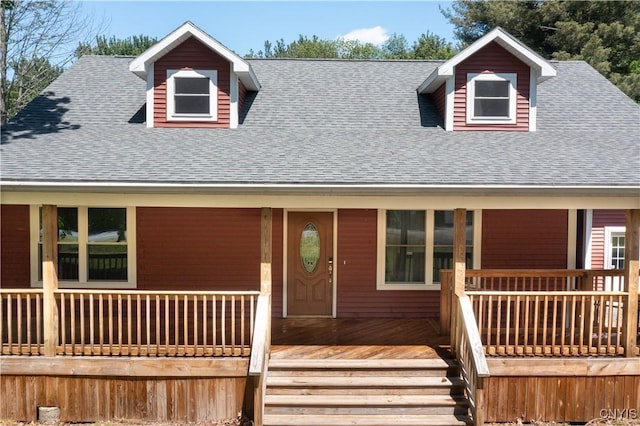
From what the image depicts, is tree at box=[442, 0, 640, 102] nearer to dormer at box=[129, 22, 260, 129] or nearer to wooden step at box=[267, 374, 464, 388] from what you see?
dormer at box=[129, 22, 260, 129]

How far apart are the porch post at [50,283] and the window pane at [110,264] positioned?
2.67 metres

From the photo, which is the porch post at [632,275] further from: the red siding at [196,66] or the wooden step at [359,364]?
the red siding at [196,66]

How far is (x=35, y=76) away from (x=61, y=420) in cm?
1862

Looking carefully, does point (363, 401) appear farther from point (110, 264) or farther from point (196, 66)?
point (196, 66)

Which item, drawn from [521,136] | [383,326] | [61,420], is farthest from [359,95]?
[61,420]

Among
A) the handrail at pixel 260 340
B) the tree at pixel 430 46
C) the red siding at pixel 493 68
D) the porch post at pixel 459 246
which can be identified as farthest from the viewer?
the tree at pixel 430 46

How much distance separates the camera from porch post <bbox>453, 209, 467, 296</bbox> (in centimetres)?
704

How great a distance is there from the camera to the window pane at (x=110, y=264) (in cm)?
958

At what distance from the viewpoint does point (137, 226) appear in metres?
9.59

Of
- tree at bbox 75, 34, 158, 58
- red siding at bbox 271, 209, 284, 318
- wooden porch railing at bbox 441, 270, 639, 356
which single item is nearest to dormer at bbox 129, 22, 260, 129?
red siding at bbox 271, 209, 284, 318

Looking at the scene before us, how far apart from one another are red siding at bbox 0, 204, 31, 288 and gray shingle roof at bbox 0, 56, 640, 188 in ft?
5.81

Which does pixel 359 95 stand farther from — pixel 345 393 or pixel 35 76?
pixel 35 76

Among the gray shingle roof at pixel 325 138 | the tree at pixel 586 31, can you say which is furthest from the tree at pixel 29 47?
the tree at pixel 586 31

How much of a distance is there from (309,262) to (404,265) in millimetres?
1949
